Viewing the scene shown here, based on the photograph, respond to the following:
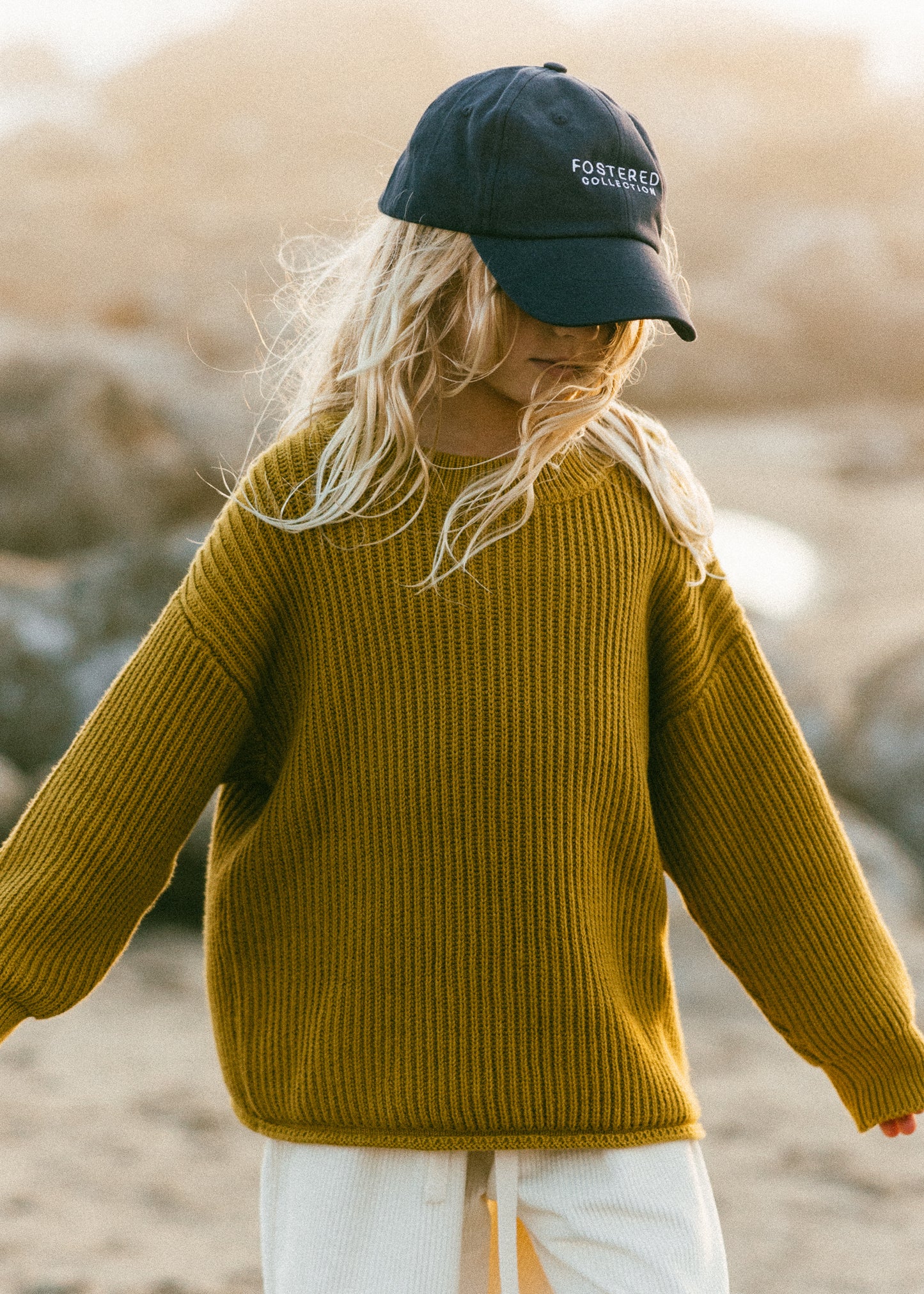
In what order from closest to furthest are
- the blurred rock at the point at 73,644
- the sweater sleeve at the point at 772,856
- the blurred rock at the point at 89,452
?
the sweater sleeve at the point at 772,856 → the blurred rock at the point at 73,644 → the blurred rock at the point at 89,452

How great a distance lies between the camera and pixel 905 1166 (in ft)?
9.52

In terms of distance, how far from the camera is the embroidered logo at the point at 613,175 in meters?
1.15

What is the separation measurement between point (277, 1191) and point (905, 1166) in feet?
6.72

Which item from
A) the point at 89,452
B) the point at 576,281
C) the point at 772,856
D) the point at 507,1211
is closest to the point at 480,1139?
the point at 507,1211

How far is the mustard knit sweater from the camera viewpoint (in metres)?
1.17

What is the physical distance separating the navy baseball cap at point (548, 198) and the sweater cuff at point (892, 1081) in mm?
656

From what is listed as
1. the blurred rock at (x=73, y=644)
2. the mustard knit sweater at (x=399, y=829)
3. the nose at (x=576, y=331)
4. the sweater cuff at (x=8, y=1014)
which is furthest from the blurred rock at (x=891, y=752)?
the sweater cuff at (x=8, y=1014)

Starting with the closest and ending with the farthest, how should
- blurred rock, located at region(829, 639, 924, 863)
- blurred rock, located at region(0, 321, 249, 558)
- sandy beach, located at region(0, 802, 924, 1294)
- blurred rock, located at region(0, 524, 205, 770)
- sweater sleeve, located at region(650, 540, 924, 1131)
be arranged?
sweater sleeve, located at region(650, 540, 924, 1131)
sandy beach, located at region(0, 802, 924, 1294)
blurred rock, located at region(0, 524, 205, 770)
blurred rock, located at region(829, 639, 924, 863)
blurred rock, located at region(0, 321, 249, 558)

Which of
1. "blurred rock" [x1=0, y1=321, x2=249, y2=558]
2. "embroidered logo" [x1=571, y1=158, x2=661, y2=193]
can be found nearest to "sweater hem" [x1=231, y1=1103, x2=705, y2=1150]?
"embroidered logo" [x1=571, y1=158, x2=661, y2=193]

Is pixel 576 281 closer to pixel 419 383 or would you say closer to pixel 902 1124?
pixel 419 383

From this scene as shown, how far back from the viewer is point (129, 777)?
1198 millimetres

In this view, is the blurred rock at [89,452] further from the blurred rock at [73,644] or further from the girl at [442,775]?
the girl at [442,775]

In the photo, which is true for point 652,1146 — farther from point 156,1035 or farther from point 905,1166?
point 156,1035

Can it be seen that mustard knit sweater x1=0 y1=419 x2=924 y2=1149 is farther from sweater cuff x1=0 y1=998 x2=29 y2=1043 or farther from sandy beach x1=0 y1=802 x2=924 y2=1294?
sandy beach x1=0 y1=802 x2=924 y2=1294
